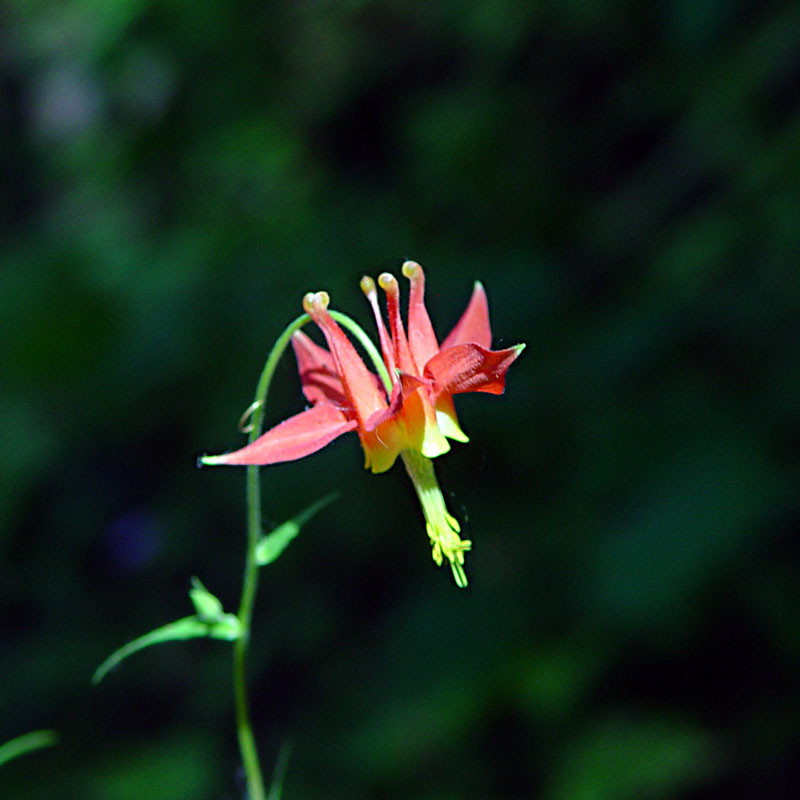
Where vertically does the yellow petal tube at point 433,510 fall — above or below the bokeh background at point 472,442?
below

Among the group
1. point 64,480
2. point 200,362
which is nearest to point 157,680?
point 64,480

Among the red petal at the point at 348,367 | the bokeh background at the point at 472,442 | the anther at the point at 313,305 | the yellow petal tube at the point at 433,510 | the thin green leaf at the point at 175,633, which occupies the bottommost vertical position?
the thin green leaf at the point at 175,633

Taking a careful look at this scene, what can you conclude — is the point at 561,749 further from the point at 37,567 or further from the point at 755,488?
the point at 37,567

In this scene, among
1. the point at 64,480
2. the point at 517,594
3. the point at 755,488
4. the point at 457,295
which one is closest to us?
the point at 755,488

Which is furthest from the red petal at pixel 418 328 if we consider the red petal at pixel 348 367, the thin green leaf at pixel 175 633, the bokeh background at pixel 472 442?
the bokeh background at pixel 472 442

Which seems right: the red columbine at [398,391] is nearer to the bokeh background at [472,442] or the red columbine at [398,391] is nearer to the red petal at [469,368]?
the red petal at [469,368]

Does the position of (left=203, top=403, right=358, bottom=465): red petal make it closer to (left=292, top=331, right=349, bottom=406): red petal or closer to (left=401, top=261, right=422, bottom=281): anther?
(left=292, top=331, right=349, bottom=406): red petal

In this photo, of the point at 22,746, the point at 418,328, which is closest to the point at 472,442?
the point at 22,746

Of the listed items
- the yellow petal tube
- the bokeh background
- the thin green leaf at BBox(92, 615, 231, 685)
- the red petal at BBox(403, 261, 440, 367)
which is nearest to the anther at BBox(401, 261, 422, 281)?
the red petal at BBox(403, 261, 440, 367)
